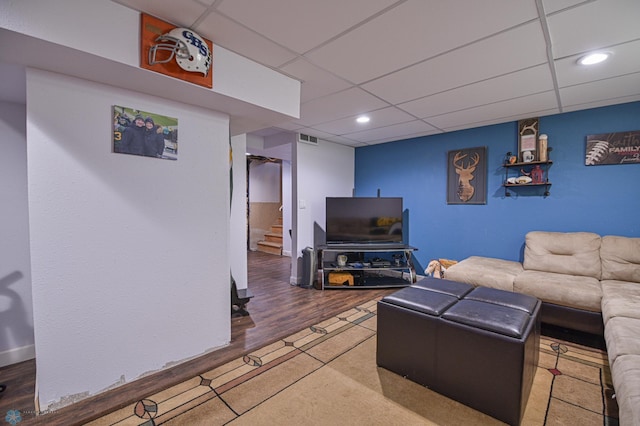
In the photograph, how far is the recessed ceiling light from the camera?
1982 millimetres

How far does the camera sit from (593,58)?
204cm

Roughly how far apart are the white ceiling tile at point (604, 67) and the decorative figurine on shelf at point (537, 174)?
126 cm

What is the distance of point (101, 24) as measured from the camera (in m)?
1.48

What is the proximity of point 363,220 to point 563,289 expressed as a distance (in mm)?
2483

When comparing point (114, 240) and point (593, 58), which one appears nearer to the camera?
point (114, 240)

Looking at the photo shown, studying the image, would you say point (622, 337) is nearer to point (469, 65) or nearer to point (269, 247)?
point (469, 65)

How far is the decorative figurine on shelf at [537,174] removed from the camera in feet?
11.4

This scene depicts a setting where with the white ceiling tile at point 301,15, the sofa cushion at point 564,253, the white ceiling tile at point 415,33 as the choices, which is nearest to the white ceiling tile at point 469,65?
the white ceiling tile at point 415,33

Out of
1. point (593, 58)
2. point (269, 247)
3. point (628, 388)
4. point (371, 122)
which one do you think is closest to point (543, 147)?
point (593, 58)

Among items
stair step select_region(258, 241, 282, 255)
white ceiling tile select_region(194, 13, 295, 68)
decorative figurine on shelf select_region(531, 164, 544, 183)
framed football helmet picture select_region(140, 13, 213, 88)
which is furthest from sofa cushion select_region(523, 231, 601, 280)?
stair step select_region(258, 241, 282, 255)

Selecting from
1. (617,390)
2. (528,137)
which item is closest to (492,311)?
(617,390)

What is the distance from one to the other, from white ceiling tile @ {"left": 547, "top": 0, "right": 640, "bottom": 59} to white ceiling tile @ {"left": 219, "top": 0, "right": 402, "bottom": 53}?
1054 mm

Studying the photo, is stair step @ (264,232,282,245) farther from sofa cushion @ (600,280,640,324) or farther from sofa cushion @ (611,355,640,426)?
sofa cushion @ (611,355,640,426)

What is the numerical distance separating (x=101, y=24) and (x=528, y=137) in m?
4.31
